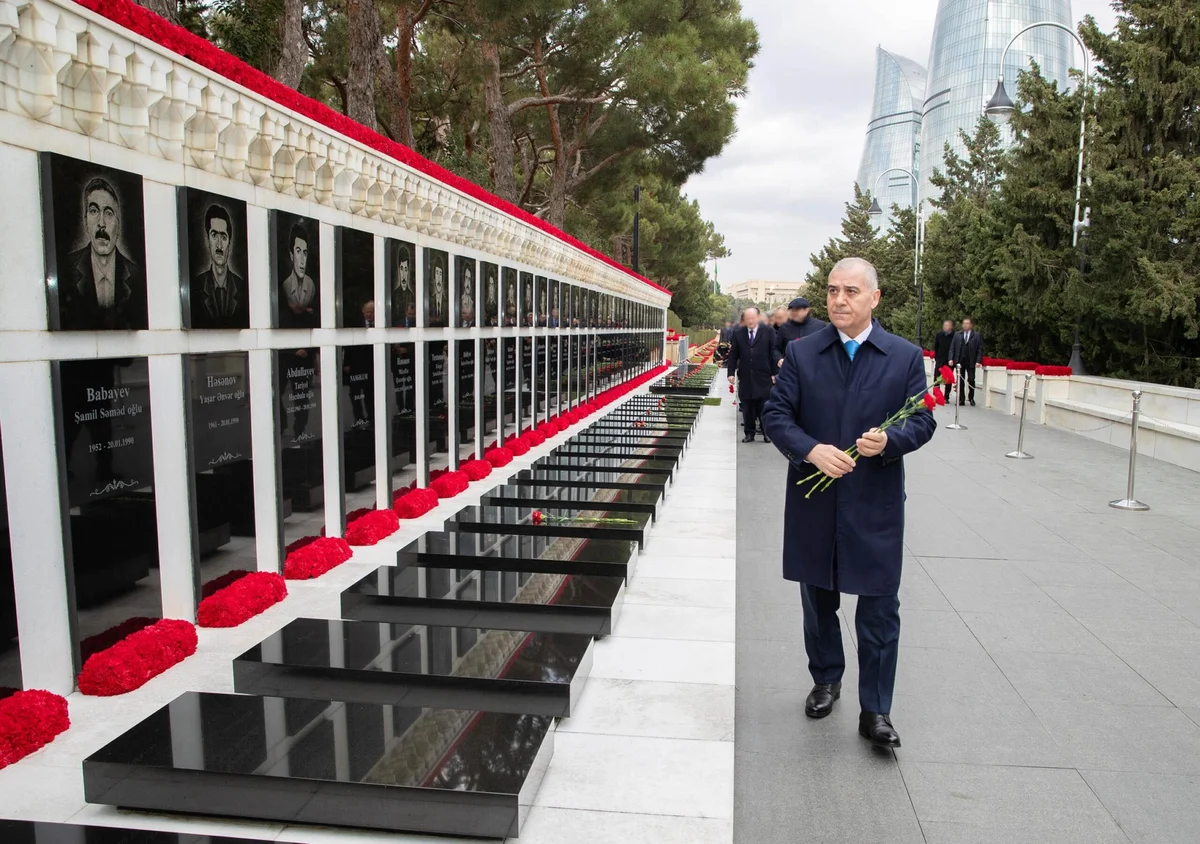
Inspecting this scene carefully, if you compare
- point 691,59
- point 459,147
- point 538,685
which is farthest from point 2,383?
point 459,147

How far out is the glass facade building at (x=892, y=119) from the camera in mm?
104312

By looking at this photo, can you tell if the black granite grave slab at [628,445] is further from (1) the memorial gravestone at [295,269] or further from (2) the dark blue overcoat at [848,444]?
(2) the dark blue overcoat at [848,444]

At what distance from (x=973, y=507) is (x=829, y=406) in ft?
19.0

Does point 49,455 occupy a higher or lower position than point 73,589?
higher

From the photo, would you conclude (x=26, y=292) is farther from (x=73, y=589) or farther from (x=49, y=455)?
(x=73, y=589)

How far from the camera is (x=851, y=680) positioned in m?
4.34

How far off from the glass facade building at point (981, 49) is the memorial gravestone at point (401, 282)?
7771 centimetres

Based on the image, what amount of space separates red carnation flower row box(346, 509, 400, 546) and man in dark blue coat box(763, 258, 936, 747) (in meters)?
3.77

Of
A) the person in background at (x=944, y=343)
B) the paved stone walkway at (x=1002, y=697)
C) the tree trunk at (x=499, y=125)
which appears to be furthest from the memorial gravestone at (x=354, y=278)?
the person in background at (x=944, y=343)

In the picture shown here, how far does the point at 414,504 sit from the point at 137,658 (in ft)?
11.9

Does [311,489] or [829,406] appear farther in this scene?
[311,489]

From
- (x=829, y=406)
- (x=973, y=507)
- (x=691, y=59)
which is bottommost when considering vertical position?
(x=973, y=507)

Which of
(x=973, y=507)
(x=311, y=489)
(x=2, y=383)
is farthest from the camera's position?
(x=973, y=507)

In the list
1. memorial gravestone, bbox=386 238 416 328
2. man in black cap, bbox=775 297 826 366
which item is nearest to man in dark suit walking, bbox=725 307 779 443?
man in black cap, bbox=775 297 826 366
